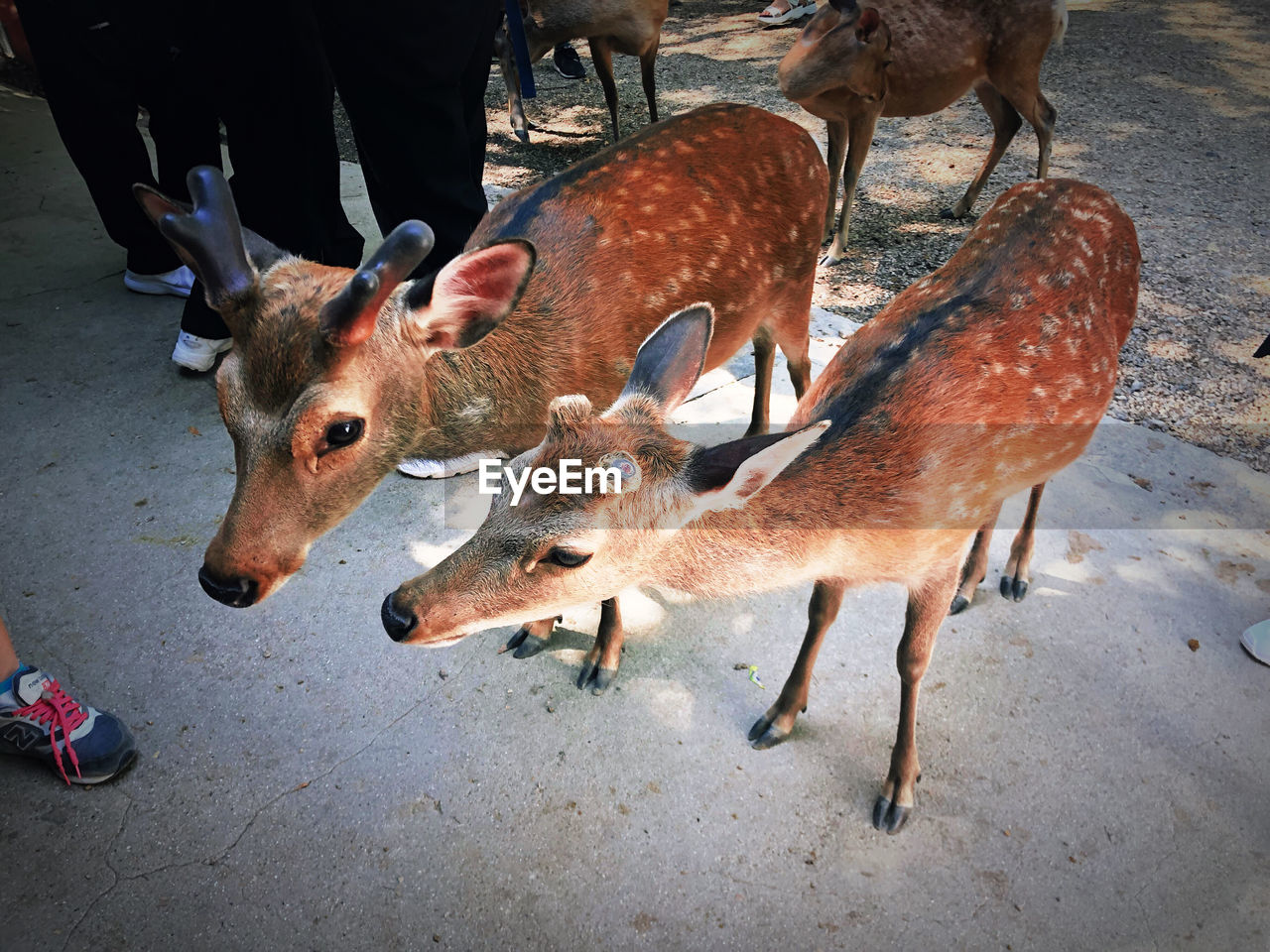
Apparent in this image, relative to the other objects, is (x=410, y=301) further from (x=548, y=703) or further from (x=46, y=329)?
(x=46, y=329)

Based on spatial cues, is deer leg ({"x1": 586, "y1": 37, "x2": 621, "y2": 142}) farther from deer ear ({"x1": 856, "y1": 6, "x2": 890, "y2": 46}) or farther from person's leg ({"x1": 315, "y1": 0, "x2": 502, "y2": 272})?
person's leg ({"x1": 315, "y1": 0, "x2": 502, "y2": 272})

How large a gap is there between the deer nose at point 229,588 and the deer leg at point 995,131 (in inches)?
184

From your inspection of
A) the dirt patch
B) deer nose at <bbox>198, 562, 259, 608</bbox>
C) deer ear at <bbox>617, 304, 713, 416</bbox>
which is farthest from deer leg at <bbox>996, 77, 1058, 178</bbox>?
deer nose at <bbox>198, 562, 259, 608</bbox>

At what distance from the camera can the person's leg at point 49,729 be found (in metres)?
1.95

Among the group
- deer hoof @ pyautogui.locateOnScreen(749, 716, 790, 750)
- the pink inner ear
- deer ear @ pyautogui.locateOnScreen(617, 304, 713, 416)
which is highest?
the pink inner ear

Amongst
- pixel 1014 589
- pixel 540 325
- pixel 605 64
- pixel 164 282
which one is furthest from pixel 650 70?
pixel 1014 589

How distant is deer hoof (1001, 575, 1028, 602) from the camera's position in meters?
2.54

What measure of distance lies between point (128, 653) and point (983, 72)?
17.2ft

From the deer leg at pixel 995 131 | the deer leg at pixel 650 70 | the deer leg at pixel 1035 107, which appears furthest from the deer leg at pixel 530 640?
the deer leg at pixel 650 70

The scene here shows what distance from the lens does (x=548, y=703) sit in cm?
224

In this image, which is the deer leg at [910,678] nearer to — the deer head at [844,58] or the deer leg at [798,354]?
the deer leg at [798,354]

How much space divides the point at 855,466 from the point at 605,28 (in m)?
5.05

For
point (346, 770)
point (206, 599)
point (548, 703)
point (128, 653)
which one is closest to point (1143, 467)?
point (548, 703)

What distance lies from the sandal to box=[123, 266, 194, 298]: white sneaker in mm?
6966
